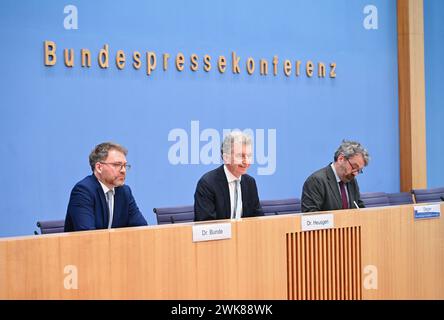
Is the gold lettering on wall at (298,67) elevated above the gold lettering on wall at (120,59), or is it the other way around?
the gold lettering on wall at (298,67)

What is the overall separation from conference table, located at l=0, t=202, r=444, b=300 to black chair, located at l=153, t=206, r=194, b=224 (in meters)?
1.63

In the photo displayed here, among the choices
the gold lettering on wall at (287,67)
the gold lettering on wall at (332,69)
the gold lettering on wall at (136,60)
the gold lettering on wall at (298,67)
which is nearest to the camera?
the gold lettering on wall at (136,60)

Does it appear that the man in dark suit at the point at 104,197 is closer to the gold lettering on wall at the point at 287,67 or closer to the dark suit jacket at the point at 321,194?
the dark suit jacket at the point at 321,194

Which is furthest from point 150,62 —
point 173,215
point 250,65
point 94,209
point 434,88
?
point 434,88

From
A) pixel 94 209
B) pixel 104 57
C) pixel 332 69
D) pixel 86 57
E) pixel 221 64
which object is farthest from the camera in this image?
pixel 332 69

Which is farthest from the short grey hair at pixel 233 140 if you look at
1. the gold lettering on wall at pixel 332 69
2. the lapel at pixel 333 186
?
the gold lettering on wall at pixel 332 69

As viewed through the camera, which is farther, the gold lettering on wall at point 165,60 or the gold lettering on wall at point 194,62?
the gold lettering on wall at point 194,62

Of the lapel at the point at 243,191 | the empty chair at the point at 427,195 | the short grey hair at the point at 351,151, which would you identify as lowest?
the empty chair at the point at 427,195

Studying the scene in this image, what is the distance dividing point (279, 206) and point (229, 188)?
1.47m

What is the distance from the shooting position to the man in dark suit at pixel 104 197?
152 inches

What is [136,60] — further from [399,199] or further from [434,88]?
[434,88]

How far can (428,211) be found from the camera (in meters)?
4.11
